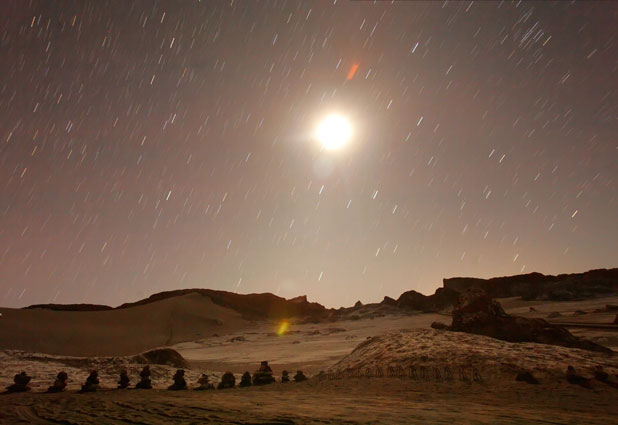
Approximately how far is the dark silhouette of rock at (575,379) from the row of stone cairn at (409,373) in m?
1.58

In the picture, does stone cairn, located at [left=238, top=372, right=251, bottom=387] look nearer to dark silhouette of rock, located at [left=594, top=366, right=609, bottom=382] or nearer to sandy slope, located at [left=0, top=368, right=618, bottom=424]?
sandy slope, located at [left=0, top=368, right=618, bottom=424]

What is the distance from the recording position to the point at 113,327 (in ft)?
130

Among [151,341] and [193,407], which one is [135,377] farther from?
[151,341]

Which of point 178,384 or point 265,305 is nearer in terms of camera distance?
point 178,384

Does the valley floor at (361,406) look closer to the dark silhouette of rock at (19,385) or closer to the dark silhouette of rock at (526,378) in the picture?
the dark silhouette of rock at (526,378)

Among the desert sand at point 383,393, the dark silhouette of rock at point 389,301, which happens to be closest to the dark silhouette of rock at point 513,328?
the desert sand at point 383,393

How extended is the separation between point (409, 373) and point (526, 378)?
253 centimetres

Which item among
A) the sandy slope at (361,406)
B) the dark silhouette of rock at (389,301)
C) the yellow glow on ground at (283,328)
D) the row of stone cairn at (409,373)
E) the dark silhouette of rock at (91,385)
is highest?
the dark silhouette of rock at (389,301)

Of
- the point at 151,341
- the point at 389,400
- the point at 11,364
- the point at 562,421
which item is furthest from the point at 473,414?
the point at 151,341

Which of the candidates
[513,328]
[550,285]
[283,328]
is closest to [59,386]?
[513,328]

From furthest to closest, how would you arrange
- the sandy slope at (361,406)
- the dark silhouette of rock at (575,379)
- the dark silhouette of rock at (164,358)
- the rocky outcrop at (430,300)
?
the rocky outcrop at (430,300)
the dark silhouette of rock at (164,358)
the dark silhouette of rock at (575,379)
the sandy slope at (361,406)

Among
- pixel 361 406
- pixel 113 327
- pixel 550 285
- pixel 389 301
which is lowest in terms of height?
pixel 361 406

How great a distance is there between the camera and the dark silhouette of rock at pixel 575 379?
23.2 feet

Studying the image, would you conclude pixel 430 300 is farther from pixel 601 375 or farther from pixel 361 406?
pixel 361 406
